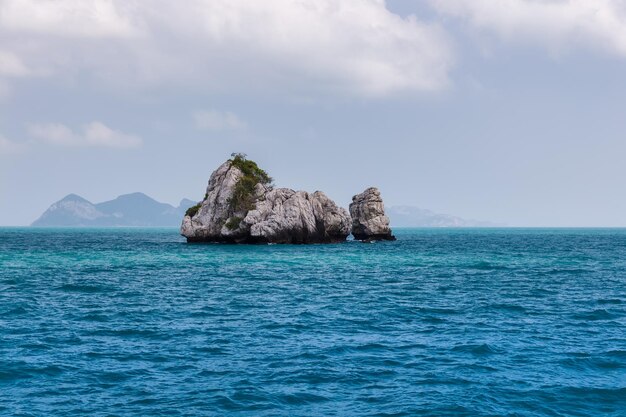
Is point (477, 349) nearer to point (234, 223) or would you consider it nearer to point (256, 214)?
point (256, 214)

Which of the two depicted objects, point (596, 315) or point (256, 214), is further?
point (256, 214)

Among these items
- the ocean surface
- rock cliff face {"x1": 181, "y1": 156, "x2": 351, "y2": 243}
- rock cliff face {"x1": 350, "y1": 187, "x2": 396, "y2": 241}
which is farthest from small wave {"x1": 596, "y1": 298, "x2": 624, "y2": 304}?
rock cliff face {"x1": 350, "y1": 187, "x2": 396, "y2": 241}

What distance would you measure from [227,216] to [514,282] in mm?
65463

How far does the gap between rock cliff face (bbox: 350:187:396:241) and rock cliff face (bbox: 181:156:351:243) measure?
8.21m

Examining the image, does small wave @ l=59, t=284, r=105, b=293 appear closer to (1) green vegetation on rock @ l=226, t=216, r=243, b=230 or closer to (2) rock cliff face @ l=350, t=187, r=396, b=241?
(1) green vegetation on rock @ l=226, t=216, r=243, b=230

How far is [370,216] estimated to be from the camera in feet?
407

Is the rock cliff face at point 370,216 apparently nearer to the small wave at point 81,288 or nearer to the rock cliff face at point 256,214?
the rock cliff face at point 256,214

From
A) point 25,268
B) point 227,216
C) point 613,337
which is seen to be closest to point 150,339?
point 613,337

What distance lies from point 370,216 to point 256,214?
1258 inches

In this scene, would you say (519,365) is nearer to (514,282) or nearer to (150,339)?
(150,339)

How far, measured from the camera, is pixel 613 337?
26.7 metres

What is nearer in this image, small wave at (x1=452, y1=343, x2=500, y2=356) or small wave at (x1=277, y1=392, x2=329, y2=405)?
small wave at (x1=277, y1=392, x2=329, y2=405)

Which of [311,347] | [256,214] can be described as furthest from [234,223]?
[311,347]

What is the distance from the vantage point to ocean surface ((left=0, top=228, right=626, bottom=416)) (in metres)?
17.9
